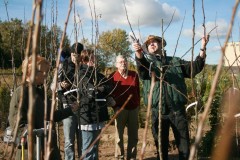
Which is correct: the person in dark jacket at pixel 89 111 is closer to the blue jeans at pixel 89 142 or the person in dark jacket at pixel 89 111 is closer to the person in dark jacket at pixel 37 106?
the blue jeans at pixel 89 142

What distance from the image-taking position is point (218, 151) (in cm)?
35

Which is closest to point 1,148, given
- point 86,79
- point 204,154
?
point 86,79

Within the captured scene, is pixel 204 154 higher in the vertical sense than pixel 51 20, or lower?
lower

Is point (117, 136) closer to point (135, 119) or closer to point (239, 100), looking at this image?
point (135, 119)

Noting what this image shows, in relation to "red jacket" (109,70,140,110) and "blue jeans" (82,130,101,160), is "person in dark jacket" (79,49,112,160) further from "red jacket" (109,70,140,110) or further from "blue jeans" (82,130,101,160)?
"red jacket" (109,70,140,110)

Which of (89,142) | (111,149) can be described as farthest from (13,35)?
(111,149)

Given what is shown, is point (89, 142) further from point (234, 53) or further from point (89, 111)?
point (234, 53)

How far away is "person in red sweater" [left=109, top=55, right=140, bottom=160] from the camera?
16.0 feet

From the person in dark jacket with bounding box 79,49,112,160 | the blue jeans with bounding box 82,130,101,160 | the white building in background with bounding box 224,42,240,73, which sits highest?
the white building in background with bounding box 224,42,240,73

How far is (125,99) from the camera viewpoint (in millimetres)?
4887

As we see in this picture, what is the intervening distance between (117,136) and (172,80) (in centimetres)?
185

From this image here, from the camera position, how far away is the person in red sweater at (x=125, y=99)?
4.88m

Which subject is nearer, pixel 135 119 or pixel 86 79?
pixel 86 79

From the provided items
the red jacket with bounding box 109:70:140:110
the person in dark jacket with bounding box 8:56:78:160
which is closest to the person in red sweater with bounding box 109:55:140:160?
the red jacket with bounding box 109:70:140:110
